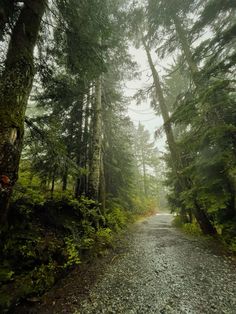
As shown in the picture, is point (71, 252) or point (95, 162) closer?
point (71, 252)

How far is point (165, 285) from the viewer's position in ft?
11.2

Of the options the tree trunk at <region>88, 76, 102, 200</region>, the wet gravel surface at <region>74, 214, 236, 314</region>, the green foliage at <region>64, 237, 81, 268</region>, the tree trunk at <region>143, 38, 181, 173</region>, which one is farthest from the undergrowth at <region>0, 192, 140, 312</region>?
the tree trunk at <region>143, 38, 181, 173</region>

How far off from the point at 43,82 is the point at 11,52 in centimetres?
145

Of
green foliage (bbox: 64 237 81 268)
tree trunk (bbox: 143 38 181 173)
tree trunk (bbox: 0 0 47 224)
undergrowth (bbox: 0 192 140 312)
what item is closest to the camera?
undergrowth (bbox: 0 192 140 312)

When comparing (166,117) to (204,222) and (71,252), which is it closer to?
(204,222)

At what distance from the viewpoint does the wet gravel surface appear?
2748 millimetres

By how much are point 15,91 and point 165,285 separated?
15.3 ft

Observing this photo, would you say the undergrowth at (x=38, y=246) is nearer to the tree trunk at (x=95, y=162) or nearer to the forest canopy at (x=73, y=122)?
the forest canopy at (x=73, y=122)

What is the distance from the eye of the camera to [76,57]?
16.3 feet

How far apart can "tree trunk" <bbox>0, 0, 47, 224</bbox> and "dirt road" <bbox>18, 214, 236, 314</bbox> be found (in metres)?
2.24

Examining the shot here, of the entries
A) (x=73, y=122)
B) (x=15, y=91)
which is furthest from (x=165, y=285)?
(x=73, y=122)

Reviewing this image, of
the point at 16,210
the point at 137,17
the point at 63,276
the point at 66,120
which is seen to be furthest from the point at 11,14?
the point at 137,17

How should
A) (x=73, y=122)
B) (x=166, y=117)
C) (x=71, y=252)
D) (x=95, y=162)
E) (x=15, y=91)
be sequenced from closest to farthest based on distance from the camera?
(x=15, y=91) → (x=71, y=252) → (x=95, y=162) → (x=73, y=122) → (x=166, y=117)

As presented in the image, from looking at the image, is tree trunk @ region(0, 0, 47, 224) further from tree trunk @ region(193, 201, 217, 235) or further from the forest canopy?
tree trunk @ region(193, 201, 217, 235)
